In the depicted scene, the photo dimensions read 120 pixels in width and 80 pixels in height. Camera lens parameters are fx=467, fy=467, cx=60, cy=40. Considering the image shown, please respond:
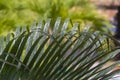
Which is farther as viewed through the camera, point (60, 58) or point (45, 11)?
point (45, 11)

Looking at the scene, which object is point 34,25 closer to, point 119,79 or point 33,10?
point 119,79

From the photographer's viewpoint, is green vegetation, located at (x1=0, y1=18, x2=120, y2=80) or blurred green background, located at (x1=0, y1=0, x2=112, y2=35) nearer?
green vegetation, located at (x1=0, y1=18, x2=120, y2=80)

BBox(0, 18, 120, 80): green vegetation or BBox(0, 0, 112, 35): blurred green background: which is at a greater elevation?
BBox(0, 0, 112, 35): blurred green background

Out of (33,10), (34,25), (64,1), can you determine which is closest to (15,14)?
(33,10)

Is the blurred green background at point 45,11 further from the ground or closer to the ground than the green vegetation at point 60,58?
further from the ground

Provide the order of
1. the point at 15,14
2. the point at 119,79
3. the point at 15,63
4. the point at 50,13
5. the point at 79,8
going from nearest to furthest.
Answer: the point at 15,63 < the point at 119,79 < the point at 15,14 < the point at 50,13 < the point at 79,8

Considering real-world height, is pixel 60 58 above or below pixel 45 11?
below

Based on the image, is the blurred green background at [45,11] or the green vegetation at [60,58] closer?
the green vegetation at [60,58]

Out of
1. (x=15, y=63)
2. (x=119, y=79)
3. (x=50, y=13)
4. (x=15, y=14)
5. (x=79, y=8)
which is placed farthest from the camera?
(x=79, y=8)
